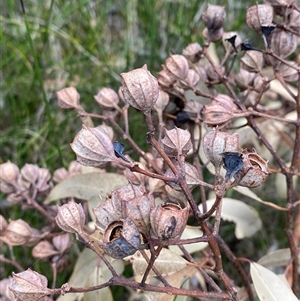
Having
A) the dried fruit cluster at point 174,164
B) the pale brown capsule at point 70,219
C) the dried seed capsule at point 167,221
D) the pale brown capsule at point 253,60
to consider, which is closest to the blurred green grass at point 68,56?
the dried fruit cluster at point 174,164

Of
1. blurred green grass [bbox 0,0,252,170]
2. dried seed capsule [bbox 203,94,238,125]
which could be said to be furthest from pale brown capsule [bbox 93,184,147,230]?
blurred green grass [bbox 0,0,252,170]

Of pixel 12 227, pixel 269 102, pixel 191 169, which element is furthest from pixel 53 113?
pixel 191 169

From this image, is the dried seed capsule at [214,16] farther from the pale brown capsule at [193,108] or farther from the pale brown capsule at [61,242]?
the pale brown capsule at [61,242]

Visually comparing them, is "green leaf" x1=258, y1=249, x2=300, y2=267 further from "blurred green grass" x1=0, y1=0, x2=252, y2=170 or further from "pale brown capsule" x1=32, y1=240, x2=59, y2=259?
"blurred green grass" x1=0, y1=0, x2=252, y2=170

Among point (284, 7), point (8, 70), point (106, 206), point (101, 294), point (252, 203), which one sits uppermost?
point (284, 7)

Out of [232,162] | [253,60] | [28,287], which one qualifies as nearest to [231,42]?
[253,60]

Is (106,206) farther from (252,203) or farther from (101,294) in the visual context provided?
(252,203)
